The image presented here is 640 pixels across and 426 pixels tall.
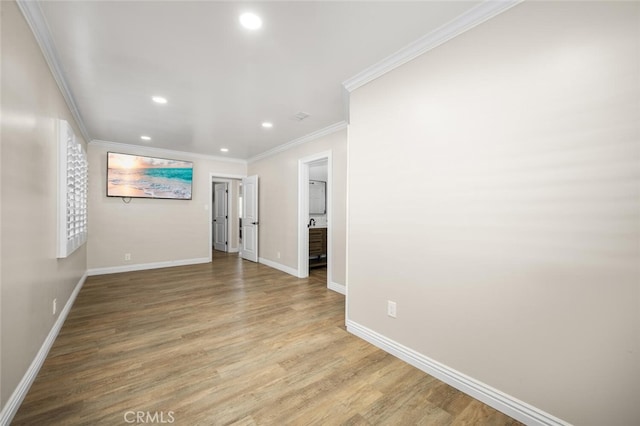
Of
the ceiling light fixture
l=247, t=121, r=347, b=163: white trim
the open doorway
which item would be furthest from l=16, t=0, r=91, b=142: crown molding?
the open doorway

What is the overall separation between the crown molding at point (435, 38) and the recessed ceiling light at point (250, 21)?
993mm

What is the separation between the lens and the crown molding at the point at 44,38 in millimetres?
1620

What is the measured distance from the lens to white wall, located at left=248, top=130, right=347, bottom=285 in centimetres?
392

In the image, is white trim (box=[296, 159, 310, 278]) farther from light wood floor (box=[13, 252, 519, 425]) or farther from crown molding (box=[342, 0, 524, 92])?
crown molding (box=[342, 0, 524, 92])

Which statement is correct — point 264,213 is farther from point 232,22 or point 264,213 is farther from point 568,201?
point 568,201

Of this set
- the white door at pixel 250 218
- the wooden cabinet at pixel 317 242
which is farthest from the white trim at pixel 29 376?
the wooden cabinet at pixel 317 242

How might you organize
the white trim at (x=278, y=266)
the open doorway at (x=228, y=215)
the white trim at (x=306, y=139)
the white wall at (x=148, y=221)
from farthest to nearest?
the open doorway at (x=228, y=215) → the white trim at (x=278, y=266) → the white wall at (x=148, y=221) → the white trim at (x=306, y=139)

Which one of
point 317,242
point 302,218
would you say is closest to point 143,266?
point 302,218

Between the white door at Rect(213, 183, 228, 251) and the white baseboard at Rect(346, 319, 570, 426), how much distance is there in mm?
6203

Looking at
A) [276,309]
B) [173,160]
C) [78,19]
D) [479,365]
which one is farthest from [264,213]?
[479,365]

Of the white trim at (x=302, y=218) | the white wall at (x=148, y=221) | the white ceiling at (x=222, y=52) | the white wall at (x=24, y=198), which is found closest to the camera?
the white wall at (x=24, y=198)

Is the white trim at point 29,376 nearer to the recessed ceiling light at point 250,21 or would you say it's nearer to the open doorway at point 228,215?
the recessed ceiling light at point 250,21

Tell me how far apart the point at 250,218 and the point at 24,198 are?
14.7 feet

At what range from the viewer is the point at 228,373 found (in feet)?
6.42
